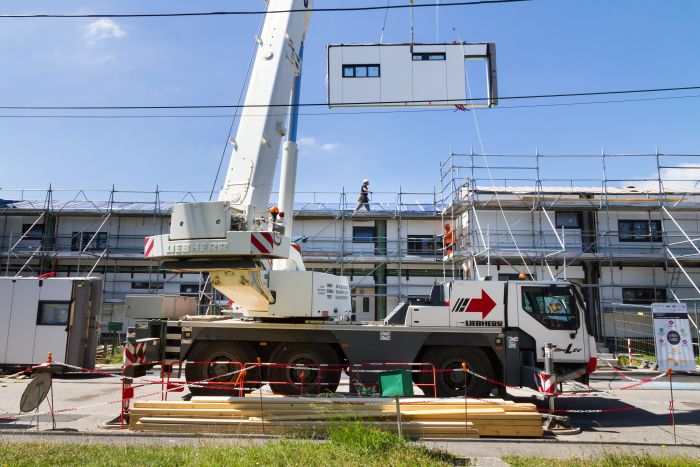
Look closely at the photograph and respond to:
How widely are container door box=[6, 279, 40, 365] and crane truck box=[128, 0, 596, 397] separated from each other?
710 cm

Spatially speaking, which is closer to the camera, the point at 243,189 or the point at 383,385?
the point at 383,385

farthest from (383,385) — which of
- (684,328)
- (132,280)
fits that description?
(132,280)

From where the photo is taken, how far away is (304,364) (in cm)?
1024

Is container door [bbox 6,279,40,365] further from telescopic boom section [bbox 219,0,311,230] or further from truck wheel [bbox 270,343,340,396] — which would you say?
telescopic boom section [bbox 219,0,311,230]

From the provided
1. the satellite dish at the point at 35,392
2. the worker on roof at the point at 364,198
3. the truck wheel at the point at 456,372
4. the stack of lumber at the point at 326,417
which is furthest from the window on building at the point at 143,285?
the truck wheel at the point at 456,372

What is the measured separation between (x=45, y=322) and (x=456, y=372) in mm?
12775

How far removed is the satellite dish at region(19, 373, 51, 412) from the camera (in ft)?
25.8

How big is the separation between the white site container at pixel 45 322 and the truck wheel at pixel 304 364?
27.7ft

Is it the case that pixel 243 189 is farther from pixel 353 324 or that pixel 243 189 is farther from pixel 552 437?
pixel 552 437

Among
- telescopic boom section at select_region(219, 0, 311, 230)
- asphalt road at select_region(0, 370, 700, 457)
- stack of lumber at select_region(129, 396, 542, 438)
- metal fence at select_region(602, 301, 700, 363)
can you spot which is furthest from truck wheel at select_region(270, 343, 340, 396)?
metal fence at select_region(602, 301, 700, 363)

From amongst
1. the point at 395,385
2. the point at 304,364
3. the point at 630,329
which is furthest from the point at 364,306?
the point at 395,385

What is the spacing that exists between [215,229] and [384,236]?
18499 mm

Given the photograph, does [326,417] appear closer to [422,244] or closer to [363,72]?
[363,72]

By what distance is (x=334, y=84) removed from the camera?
16359mm
